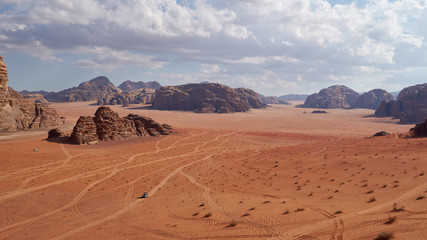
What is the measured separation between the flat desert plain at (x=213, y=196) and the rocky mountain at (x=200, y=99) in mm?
89220

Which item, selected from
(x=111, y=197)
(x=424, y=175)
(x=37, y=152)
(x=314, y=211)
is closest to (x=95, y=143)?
(x=37, y=152)

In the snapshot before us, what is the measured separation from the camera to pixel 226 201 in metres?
13.3

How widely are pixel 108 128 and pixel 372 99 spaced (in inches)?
6512

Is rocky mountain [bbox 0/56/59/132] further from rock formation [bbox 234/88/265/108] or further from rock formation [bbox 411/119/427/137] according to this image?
rock formation [bbox 234/88/265/108]

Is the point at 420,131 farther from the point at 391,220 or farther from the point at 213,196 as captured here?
the point at 391,220

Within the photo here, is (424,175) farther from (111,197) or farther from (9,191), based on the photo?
(9,191)

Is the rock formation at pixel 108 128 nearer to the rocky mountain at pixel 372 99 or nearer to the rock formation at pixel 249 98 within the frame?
the rock formation at pixel 249 98

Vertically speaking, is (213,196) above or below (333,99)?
below

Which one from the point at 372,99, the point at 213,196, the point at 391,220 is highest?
the point at 372,99

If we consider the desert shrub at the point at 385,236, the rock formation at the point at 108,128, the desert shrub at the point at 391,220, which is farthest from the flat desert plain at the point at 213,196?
the rock formation at the point at 108,128

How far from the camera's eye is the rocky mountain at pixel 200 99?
11669cm

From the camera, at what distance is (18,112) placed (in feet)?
125

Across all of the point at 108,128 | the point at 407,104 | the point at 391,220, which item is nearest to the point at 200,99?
the point at 407,104

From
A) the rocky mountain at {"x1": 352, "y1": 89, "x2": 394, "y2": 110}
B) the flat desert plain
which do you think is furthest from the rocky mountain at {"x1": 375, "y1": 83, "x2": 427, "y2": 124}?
the flat desert plain
